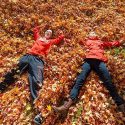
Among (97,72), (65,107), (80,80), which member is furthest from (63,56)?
(65,107)

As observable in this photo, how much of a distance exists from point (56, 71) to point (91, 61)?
1.47 meters

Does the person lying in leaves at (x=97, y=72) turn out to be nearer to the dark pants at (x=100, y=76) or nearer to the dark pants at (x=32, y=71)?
the dark pants at (x=100, y=76)

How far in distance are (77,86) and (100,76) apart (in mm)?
1061

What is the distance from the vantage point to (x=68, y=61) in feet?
40.3

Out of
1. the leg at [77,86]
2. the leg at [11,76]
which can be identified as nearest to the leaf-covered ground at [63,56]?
the leg at [11,76]

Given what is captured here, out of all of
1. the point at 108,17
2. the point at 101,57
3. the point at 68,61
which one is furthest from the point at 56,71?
the point at 108,17

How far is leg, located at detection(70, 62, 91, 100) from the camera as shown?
10277mm

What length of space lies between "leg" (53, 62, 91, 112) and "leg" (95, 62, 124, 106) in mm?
392

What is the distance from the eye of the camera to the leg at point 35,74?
415 inches

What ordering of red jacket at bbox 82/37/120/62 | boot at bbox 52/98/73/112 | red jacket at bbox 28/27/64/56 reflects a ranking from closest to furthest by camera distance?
1. boot at bbox 52/98/73/112
2. red jacket at bbox 82/37/120/62
3. red jacket at bbox 28/27/64/56

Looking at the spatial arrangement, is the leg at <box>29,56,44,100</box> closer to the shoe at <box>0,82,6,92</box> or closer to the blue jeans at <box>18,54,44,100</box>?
the blue jeans at <box>18,54,44,100</box>

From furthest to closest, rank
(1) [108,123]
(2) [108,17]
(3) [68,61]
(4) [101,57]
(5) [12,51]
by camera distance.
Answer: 1. (2) [108,17]
2. (5) [12,51]
3. (3) [68,61]
4. (4) [101,57]
5. (1) [108,123]

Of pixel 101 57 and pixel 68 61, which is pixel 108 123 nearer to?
pixel 101 57

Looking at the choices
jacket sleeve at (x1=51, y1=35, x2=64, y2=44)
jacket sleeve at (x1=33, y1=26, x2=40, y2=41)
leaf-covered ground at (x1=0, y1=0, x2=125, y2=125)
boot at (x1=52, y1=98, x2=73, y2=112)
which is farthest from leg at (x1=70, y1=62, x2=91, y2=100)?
jacket sleeve at (x1=33, y1=26, x2=40, y2=41)
